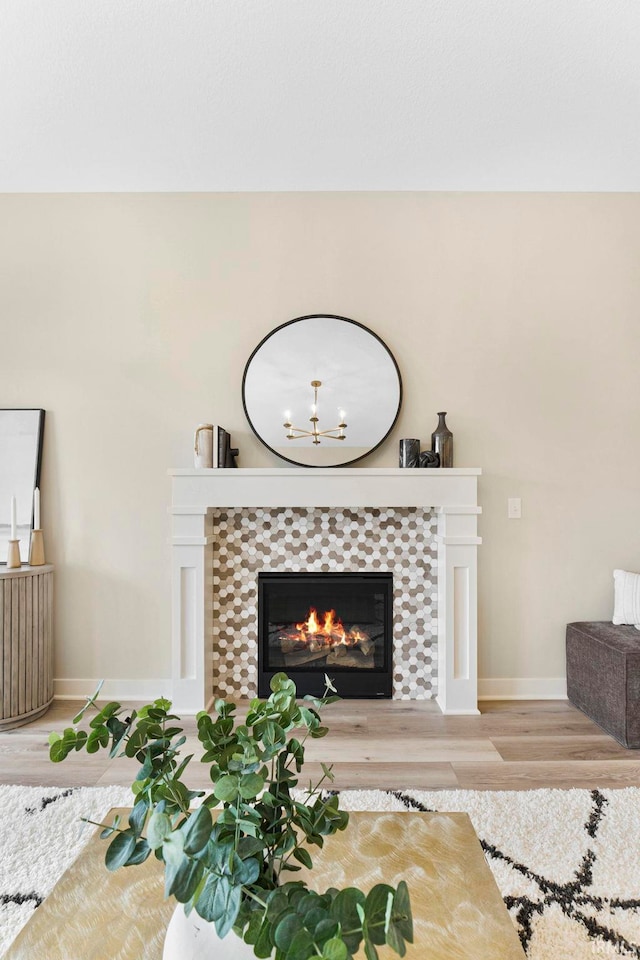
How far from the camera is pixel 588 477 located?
3328 millimetres

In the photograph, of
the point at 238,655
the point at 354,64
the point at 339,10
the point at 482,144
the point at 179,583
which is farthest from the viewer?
the point at 238,655

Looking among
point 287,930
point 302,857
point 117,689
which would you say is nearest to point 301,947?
point 287,930

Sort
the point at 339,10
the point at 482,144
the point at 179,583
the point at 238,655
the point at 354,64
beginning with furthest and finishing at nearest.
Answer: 1. the point at 238,655
2. the point at 179,583
3. the point at 482,144
4. the point at 354,64
5. the point at 339,10

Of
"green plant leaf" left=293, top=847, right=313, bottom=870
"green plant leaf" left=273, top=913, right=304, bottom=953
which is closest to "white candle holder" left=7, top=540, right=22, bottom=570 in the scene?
"green plant leaf" left=293, top=847, right=313, bottom=870

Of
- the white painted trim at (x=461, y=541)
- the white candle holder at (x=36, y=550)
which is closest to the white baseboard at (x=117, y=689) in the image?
the white candle holder at (x=36, y=550)

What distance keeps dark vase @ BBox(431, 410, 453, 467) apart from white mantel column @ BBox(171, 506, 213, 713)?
49.1 inches

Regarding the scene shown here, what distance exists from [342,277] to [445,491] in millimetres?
1282

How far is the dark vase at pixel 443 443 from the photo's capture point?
10.5ft

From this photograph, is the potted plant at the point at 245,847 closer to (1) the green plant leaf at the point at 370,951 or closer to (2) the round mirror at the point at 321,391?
(1) the green plant leaf at the point at 370,951

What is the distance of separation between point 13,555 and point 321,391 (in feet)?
5.81

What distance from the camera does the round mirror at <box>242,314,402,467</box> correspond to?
3279 millimetres

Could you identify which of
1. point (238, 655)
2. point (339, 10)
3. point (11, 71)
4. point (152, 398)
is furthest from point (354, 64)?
point (238, 655)

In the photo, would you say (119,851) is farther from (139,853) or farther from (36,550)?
(36,550)

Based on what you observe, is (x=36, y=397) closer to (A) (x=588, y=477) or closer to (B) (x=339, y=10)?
(B) (x=339, y=10)
